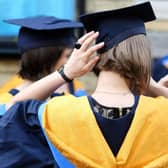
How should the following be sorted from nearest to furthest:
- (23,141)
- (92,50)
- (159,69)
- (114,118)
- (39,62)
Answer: (114,118)
(92,50)
(23,141)
(39,62)
(159,69)

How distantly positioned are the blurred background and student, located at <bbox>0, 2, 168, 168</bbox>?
3.37 metres

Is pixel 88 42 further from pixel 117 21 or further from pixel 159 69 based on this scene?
pixel 159 69

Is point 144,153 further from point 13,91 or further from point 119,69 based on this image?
point 13,91

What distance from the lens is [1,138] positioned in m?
3.55

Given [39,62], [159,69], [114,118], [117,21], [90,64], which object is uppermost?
[117,21]

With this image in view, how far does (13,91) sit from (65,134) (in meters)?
0.99

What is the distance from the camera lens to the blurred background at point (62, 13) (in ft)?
22.4

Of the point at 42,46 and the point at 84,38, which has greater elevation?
the point at 84,38

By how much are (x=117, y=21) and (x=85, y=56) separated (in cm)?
23

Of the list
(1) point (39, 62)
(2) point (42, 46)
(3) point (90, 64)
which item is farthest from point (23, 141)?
(2) point (42, 46)

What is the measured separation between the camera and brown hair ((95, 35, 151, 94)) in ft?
10.9

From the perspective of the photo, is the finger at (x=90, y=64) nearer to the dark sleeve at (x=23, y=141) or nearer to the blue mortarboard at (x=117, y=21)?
the blue mortarboard at (x=117, y=21)

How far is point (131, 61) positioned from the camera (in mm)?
3311

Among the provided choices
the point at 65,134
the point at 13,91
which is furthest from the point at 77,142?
the point at 13,91
